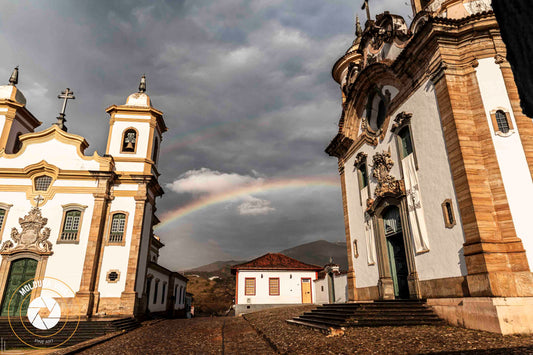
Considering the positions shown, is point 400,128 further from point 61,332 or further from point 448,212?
point 61,332

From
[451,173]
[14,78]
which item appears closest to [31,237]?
[14,78]

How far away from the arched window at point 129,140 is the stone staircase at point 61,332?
9.81m

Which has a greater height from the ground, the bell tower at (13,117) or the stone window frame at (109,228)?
the bell tower at (13,117)

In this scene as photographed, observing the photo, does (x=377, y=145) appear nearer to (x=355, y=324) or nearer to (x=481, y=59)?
(x=481, y=59)

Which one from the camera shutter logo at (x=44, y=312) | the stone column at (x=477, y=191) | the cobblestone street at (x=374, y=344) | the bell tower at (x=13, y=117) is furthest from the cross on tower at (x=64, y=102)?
the stone column at (x=477, y=191)

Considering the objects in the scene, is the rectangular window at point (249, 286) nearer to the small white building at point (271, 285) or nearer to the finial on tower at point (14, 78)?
the small white building at point (271, 285)

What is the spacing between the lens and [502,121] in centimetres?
927

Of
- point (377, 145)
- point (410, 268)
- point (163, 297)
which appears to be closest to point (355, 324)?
point (410, 268)

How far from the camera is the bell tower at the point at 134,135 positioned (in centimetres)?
1938

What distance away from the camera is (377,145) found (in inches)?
562

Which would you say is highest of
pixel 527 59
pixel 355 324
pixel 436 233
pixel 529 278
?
pixel 436 233

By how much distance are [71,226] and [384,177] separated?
1594 centimetres

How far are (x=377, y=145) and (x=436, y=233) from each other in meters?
5.31

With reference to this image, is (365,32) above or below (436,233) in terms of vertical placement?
above
